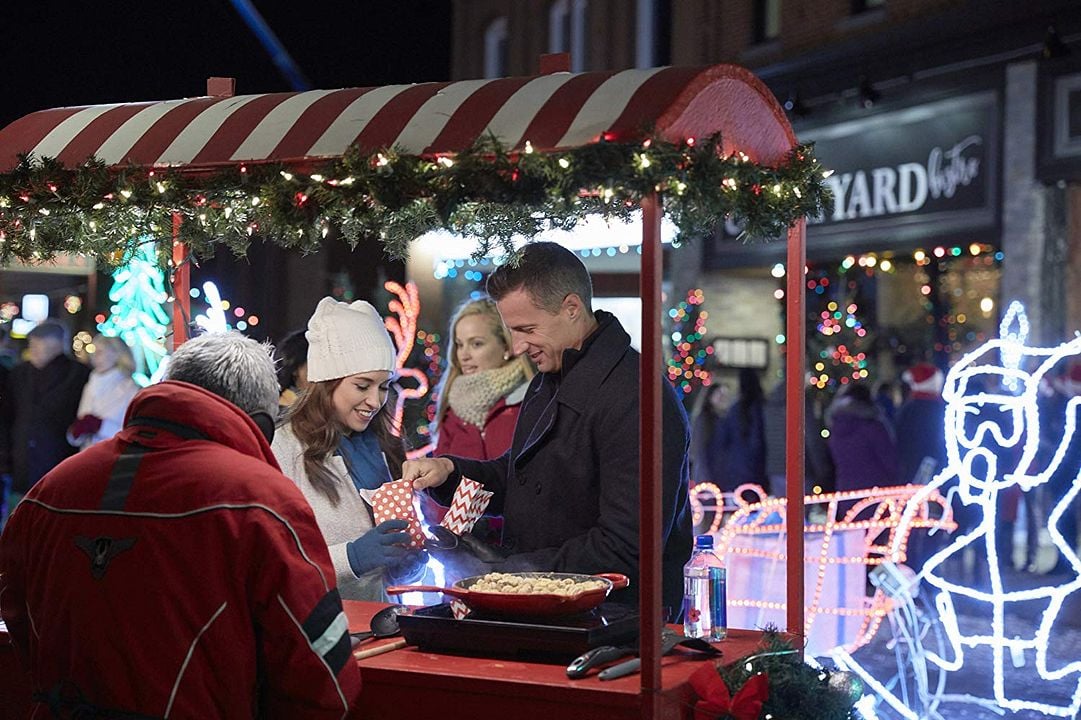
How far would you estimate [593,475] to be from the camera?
432 cm

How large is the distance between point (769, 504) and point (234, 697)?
4308 mm

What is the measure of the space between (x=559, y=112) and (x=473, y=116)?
27 centimetres

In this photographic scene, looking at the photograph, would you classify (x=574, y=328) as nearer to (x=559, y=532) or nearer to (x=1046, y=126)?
(x=559, y=532)

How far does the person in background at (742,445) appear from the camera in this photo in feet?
38.4

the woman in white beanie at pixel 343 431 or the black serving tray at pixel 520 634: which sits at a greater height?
the woman in white beanie at pixel 343 431

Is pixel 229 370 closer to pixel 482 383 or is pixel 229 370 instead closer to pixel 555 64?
pixel 555 64

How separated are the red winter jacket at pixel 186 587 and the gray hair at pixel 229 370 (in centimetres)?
13

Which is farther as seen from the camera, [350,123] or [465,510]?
[465,510]

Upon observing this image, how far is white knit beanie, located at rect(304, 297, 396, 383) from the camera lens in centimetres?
481

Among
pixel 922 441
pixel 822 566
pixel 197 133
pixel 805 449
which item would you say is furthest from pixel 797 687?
pixel 922 441

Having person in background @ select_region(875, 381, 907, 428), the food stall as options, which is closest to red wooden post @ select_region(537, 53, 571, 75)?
the food stall

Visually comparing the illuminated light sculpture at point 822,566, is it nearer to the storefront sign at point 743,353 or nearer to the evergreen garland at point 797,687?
the evergreen garland at point 797,687

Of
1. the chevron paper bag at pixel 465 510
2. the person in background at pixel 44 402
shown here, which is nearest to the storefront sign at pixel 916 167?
the person in background at pixel 44 402

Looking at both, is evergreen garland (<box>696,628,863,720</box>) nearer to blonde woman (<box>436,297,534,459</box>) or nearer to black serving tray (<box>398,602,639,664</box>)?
black serving tray (<box>398,602,639,664</box>)
